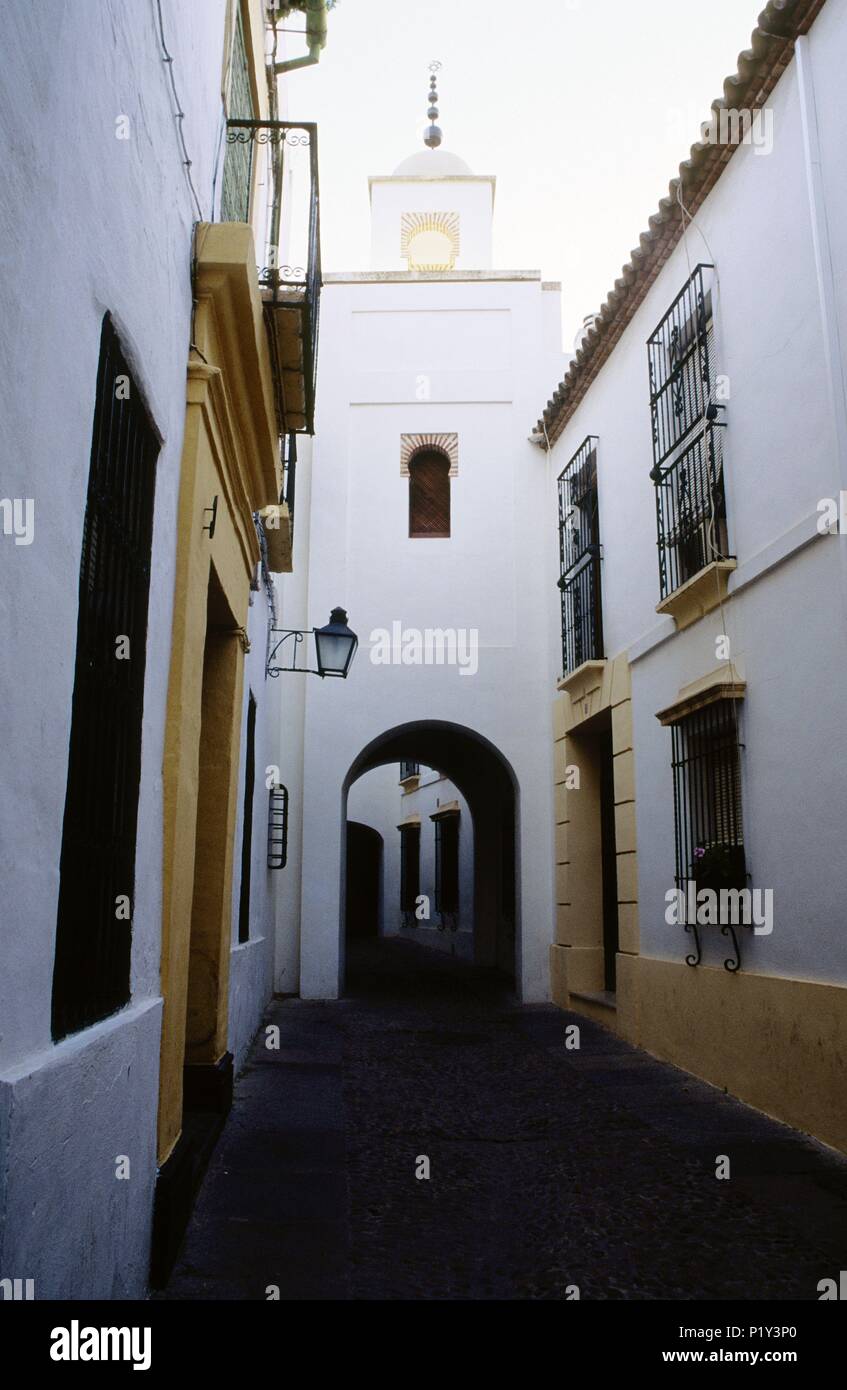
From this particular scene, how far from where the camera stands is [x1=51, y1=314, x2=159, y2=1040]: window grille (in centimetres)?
279

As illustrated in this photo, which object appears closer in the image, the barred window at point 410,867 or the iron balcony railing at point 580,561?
the iron balcony railing at point 580,561

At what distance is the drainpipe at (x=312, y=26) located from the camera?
7.62 metres

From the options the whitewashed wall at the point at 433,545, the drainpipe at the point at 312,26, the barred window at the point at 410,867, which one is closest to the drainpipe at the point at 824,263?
the drainpipe at the point at 312,26

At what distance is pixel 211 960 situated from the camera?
19.1ft

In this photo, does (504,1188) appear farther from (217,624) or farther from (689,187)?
(689,187)

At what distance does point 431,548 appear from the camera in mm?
12258

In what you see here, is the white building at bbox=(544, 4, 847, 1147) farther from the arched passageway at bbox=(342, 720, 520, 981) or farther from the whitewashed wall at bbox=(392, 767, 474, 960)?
the whitewashed wall at bbox=(392, 767, 474, 960)

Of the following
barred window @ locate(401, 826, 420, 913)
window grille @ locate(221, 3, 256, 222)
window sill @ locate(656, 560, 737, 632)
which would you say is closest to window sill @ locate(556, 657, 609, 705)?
window sill @ locate(656, 560, 737, 632)

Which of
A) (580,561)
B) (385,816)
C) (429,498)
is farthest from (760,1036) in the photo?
(385,816)

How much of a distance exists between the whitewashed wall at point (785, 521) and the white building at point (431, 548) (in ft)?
13.1

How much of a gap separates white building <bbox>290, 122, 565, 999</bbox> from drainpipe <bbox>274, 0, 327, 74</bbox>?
4.86m

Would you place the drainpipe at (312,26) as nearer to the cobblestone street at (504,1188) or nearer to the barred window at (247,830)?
the barred window at (247,830)
